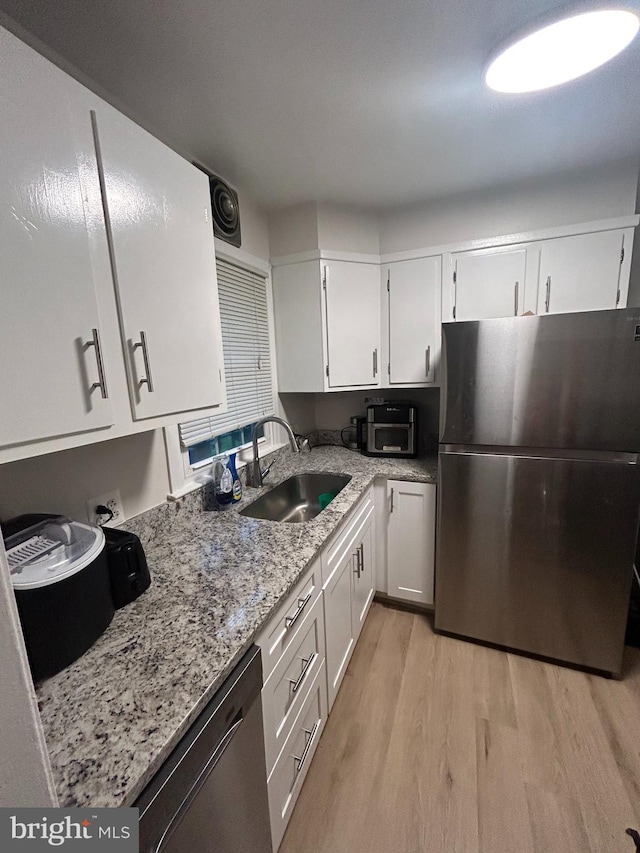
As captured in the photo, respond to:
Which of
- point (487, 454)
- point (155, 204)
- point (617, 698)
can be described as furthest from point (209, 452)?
point (617, 698)

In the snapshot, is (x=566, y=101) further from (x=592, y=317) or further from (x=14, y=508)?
(x=14, y=508)

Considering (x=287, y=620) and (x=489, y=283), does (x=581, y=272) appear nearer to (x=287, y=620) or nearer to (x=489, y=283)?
(x=489, y=283)

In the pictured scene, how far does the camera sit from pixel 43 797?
1.23 ft

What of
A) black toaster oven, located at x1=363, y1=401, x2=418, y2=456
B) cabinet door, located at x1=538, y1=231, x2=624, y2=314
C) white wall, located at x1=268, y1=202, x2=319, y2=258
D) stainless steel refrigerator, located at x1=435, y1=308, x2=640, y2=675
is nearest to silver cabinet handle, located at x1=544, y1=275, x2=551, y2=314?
cabinet door, located at x1=538, y1=231, x2=624, y2=314

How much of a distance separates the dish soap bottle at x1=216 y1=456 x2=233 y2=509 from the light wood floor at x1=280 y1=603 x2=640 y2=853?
1063 millimetres

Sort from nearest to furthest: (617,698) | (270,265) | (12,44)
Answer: (12,44), (617,698), (270,265)

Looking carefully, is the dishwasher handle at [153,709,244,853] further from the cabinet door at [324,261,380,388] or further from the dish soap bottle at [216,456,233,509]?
the cabinet door at [324,261,380,388]

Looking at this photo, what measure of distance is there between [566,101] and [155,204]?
151cm

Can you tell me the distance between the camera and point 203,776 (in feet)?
2.16

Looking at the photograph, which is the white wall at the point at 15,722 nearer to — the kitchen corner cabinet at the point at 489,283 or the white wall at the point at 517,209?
the kitchen corner cabinet at the point at 489,283

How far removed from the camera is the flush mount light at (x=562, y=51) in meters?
0.91

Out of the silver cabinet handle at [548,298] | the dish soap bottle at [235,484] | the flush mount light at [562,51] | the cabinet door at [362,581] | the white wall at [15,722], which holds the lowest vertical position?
the cabinet door at [362,581]

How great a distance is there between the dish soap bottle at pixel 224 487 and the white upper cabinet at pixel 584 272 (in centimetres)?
188

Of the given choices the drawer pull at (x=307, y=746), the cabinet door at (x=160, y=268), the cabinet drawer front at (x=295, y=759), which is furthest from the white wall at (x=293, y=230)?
the drawer pull at (x=307, y=746)
